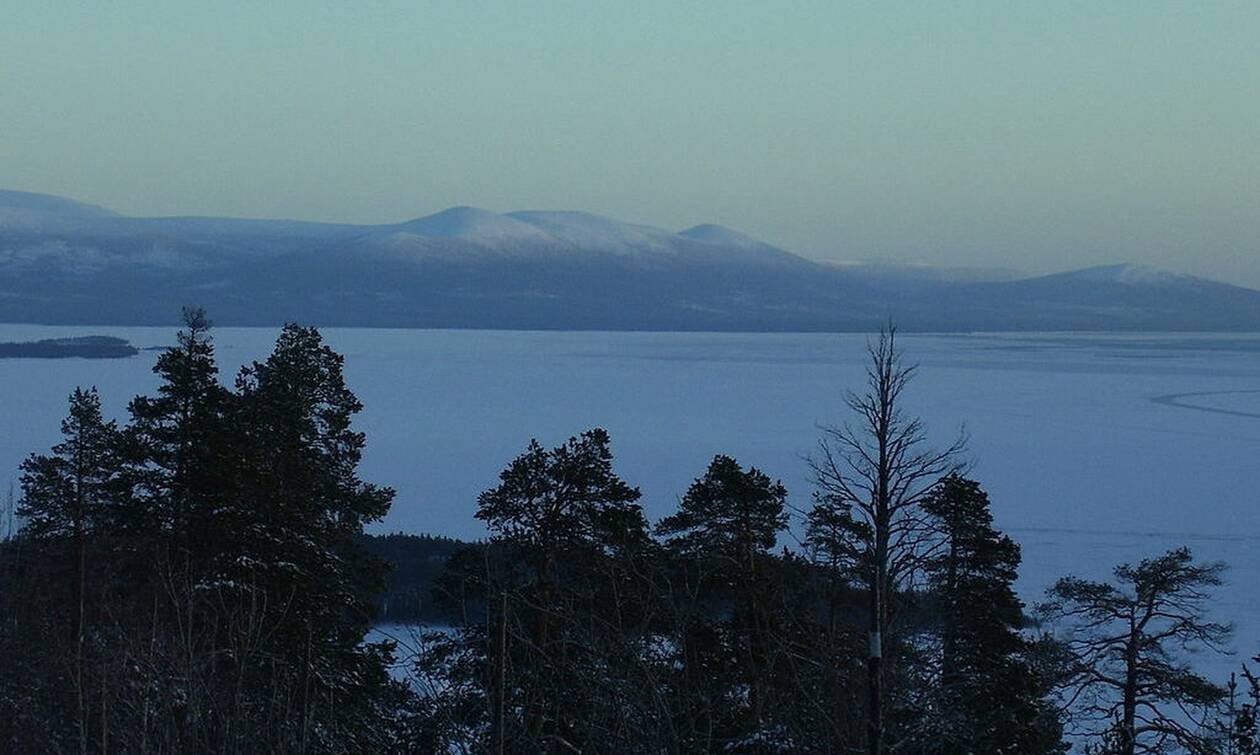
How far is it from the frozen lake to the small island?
784 cm

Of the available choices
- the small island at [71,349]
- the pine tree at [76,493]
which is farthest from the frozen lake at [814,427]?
the pine tree at [76,493]

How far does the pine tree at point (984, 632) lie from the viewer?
482 inches

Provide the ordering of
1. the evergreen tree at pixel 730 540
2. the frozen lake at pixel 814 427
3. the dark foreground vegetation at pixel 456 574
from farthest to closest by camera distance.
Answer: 1. the frozen lake at pixel 814 427
2. the evergreen tree at pixel 730 540
3. the dark foreground vegetation at pixel 456 574

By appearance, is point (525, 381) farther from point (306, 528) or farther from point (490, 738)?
point (490, 738)

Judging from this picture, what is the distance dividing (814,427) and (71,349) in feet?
275

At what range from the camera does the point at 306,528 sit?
45.6 ft

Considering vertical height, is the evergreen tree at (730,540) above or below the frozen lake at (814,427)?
above

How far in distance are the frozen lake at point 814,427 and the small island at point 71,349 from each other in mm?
7841

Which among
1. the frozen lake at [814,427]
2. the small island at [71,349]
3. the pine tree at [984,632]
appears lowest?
the frozen lake at [814,427]

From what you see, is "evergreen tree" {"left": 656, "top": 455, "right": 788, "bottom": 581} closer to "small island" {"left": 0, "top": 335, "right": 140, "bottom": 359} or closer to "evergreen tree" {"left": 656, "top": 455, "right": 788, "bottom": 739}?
"evergreen tree" {"left": 656, "top": 455, "right": 788, "bottom": 739}

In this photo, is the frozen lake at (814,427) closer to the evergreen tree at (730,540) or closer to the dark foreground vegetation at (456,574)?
the dark foreground vegetation at (456,574)

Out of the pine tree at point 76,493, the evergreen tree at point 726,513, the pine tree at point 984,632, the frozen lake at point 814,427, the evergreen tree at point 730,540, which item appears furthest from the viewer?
the frozen lake at point 814,427

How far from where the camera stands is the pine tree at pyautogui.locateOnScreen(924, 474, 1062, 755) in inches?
482

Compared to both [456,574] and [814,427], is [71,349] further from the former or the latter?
[456,574]
